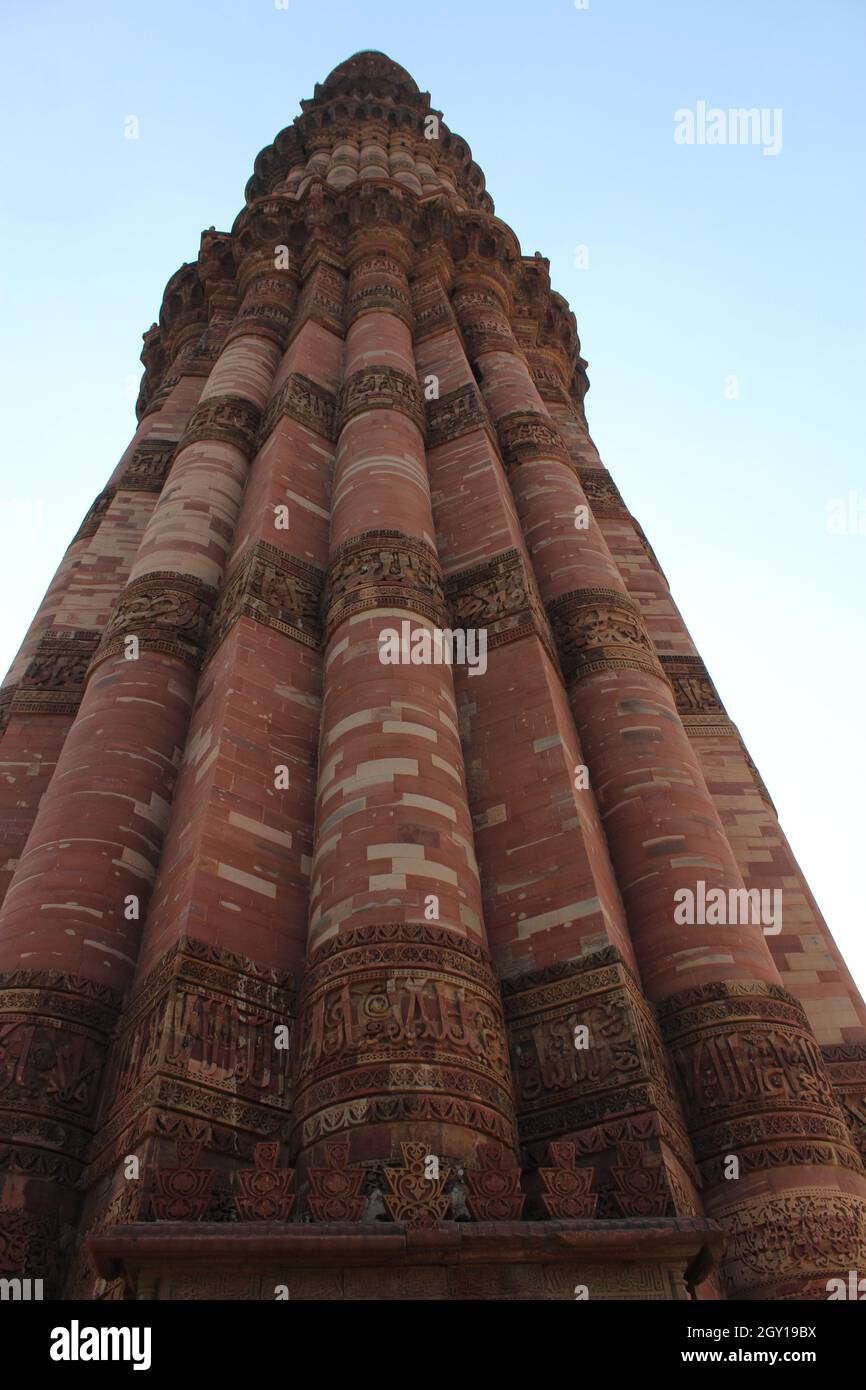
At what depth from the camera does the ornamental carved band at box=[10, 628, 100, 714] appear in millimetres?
11719

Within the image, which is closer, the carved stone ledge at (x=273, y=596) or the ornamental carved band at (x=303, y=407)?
the carved stone ledge at (x=273, y=596)

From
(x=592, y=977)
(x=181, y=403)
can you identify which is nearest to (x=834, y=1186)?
(x=592, y=977)

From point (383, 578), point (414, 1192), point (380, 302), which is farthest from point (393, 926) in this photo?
point (380, 302)

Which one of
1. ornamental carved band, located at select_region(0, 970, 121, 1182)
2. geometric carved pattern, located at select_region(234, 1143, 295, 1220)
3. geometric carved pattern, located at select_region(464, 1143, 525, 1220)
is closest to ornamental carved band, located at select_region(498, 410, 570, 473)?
ornamental carved band, located at select_region(0, 970, 121, 1182)

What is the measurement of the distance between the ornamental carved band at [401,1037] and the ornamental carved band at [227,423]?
8947 mm

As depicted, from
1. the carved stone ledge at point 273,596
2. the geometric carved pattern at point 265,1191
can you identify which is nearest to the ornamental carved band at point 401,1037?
the geometric carved pattern at point 265,1191

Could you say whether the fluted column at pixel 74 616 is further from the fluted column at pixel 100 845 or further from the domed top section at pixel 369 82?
the domed top section at pixel 369 82

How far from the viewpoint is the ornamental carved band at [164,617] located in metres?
10.6

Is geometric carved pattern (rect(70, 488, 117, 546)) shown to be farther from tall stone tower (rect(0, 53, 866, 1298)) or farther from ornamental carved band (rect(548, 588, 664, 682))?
ornamental carved band (rect(548, 588, 664, 682))

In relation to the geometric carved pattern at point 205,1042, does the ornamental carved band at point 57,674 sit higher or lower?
higher

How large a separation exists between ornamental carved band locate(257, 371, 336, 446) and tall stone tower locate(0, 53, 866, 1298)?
0.30 ft
